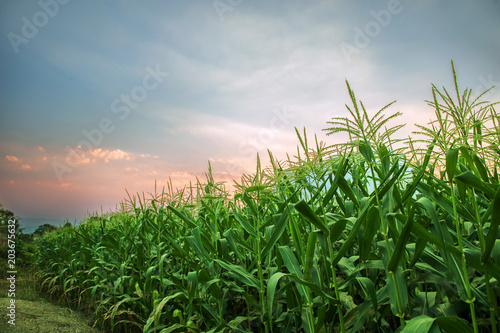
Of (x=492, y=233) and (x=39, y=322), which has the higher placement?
(x=492, y=233)

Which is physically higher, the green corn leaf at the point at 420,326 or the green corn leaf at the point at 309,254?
the green corn leaf at the point at 309,254

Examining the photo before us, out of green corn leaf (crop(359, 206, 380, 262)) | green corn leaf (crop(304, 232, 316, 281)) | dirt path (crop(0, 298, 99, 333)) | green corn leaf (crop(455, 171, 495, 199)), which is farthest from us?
dirt path (crop(0, 298, 99, 333))

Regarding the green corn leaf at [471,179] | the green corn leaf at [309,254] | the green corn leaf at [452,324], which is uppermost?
the green corn leaf at [471,179]

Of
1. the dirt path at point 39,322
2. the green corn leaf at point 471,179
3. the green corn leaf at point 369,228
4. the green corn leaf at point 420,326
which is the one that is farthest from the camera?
the dirt path at point 39,322

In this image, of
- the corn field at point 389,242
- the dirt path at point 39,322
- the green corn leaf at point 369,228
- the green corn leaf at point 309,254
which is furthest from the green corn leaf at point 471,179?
the dirt path at point 39,322

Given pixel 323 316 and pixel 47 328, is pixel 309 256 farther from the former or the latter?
pixel 47 328

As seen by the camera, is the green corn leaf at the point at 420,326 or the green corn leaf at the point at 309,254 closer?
the green corn leaf at the point at 420,326

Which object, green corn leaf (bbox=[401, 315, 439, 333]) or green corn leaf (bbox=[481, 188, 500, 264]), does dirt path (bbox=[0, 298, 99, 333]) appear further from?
green corn leaf (bbox=[481, 188, 500, 264])

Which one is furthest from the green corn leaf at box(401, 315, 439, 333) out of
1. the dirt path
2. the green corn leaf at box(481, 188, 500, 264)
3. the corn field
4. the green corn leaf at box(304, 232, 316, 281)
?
the dirt path

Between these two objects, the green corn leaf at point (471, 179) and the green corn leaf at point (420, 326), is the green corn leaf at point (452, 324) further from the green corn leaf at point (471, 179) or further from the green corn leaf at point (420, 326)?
the green corn leaf at point (471, 179)

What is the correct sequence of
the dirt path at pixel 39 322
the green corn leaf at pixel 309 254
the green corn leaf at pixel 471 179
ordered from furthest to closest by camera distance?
the dirt path at pixel 39 322 → the green corn leaf at pixel 309 254 → the green corn leaf at pixel 471 179

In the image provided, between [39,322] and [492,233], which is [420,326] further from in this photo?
[39,322]

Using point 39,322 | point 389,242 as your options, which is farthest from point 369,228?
point 39,322

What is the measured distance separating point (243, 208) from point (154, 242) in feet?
3.97
